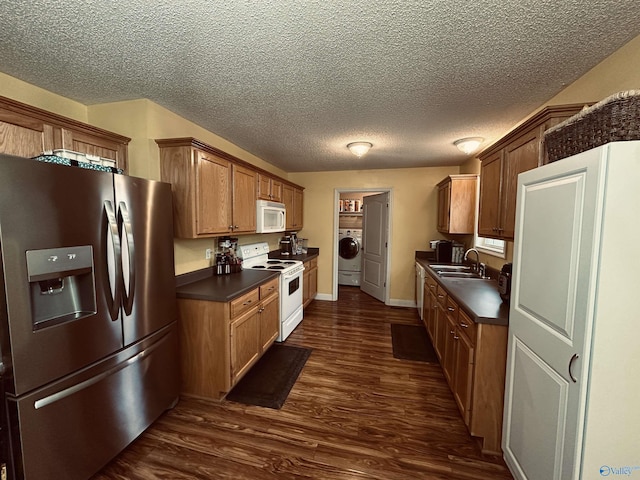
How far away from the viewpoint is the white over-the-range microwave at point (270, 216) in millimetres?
3205

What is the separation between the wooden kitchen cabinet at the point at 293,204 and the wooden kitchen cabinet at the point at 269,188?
0.19 m

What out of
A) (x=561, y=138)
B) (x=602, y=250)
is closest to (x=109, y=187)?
(x=602, y=250)

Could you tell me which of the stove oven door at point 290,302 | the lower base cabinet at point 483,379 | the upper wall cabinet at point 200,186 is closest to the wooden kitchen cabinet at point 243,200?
the upper wall cabinet at point 200,186

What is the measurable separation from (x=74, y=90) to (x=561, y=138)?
10.5 feet

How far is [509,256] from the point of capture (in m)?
2.64

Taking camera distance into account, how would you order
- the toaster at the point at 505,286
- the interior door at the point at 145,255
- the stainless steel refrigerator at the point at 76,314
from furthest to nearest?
the toaster at the point at 505,286 < the interior door at the point at 145,255 < the stainless steel refrigerator at the point at 76,314

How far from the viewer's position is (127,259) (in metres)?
1.55

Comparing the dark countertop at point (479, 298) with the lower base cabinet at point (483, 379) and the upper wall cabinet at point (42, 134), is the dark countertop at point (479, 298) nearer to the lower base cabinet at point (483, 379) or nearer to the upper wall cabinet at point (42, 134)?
the lower base cabinet at point (483, 379)

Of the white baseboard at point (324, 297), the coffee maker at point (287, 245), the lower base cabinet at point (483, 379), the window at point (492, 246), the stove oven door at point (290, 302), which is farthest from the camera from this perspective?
the white baseboard at point (324, 297)

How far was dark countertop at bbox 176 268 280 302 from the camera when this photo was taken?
2.08 m

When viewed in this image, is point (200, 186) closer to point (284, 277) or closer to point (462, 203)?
point (284, 277)

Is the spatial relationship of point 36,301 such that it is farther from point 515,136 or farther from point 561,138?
point 515,136

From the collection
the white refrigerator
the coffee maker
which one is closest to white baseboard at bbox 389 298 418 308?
the coffee maker

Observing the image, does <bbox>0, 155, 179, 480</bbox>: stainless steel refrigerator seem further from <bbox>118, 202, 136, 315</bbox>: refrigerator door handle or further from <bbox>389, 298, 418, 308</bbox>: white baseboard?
<bbox>389, 298, 418, 308</bbox>: white baseboard
